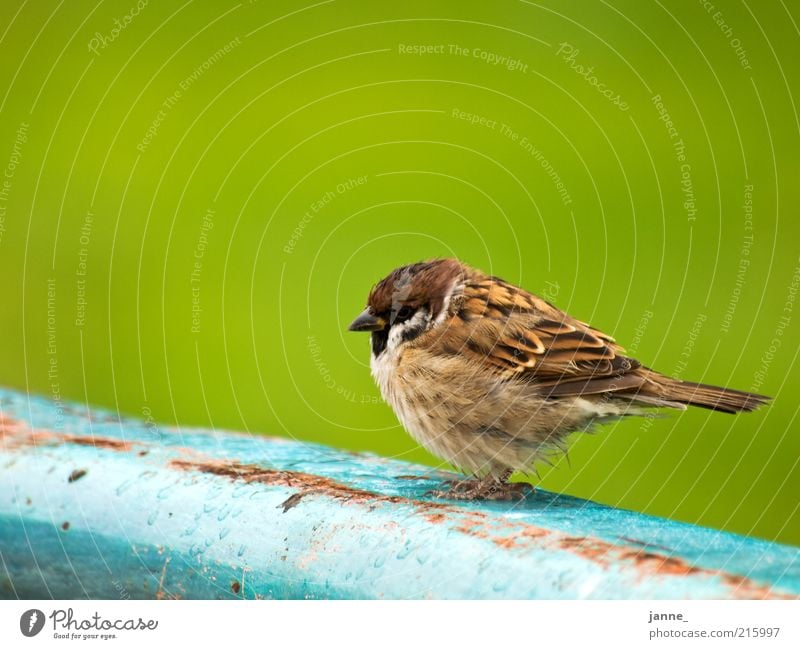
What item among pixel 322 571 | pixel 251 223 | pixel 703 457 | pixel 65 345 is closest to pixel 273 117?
pixel 251 223

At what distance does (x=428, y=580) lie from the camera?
264 centimetres

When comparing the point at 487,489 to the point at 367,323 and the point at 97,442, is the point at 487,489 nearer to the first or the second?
the point at 367,323

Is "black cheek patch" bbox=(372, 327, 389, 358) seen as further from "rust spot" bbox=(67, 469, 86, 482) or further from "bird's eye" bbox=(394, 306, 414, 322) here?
"rust spot" bbox=(67, 469, 86, 482)

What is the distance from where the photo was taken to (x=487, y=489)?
3.49 m

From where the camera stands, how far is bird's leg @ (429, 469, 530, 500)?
339 centimetres

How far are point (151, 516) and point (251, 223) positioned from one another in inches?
106

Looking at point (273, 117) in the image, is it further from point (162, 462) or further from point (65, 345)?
point (162, 462)

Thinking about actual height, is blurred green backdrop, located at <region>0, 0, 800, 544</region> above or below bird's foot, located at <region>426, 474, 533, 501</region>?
above

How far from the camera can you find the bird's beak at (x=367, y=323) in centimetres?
369

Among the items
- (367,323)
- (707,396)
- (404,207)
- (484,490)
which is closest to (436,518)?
(484,490)

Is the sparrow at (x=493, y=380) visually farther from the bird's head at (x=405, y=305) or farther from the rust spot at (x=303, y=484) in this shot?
the rust spot at (x=303, y=484)
